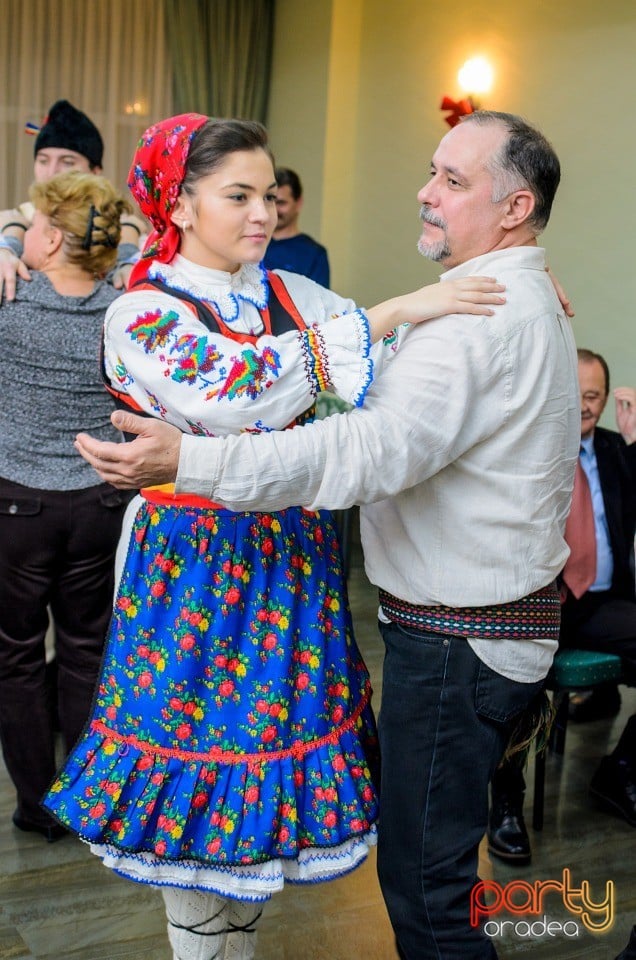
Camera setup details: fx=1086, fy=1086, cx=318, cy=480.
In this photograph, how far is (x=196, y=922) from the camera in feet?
6.04

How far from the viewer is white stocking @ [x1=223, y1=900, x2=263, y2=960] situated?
6.28ft

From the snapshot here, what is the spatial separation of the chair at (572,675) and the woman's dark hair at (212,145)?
1808 mm

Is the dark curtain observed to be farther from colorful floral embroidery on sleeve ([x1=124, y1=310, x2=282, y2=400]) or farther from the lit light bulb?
colorful floral embroidery on sleeve ([x1=124, y1=310, x2=282, y2=400])

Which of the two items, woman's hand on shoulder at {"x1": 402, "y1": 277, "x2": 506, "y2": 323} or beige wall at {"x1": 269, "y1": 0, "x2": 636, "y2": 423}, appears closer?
woman's hand on shoulder at {"x1": 402, "y1": 277, "x2": 506, "y2": 323}

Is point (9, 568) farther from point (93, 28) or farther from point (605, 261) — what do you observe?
point (93, 28)

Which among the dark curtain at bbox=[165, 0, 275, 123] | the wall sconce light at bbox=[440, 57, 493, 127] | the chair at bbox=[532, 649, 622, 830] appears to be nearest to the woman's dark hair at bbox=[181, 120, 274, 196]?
the chair at bbox=[532, 649, 622, 830]

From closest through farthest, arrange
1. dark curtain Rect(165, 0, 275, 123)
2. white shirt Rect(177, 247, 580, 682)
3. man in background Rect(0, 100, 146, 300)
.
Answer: white shirt Rect(177, 247, 580, 682) → man in background Rect(0, 100, 146, 300) → dark curtain Rect(165, 0, 275, 123)

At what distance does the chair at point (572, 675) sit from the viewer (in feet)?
9.75

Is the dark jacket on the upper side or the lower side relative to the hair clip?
lower

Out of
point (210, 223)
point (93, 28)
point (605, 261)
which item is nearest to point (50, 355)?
point (210, 223)

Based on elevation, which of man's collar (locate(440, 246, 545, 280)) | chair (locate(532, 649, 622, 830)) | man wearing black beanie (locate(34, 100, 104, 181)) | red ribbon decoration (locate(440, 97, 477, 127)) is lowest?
chair (locate(532, 649, 622, 830))

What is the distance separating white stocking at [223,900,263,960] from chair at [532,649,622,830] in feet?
4.02

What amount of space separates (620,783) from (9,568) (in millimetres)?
1801

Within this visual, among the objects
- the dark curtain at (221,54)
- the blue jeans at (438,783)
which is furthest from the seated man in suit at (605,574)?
the dark curtain at (221,54)
